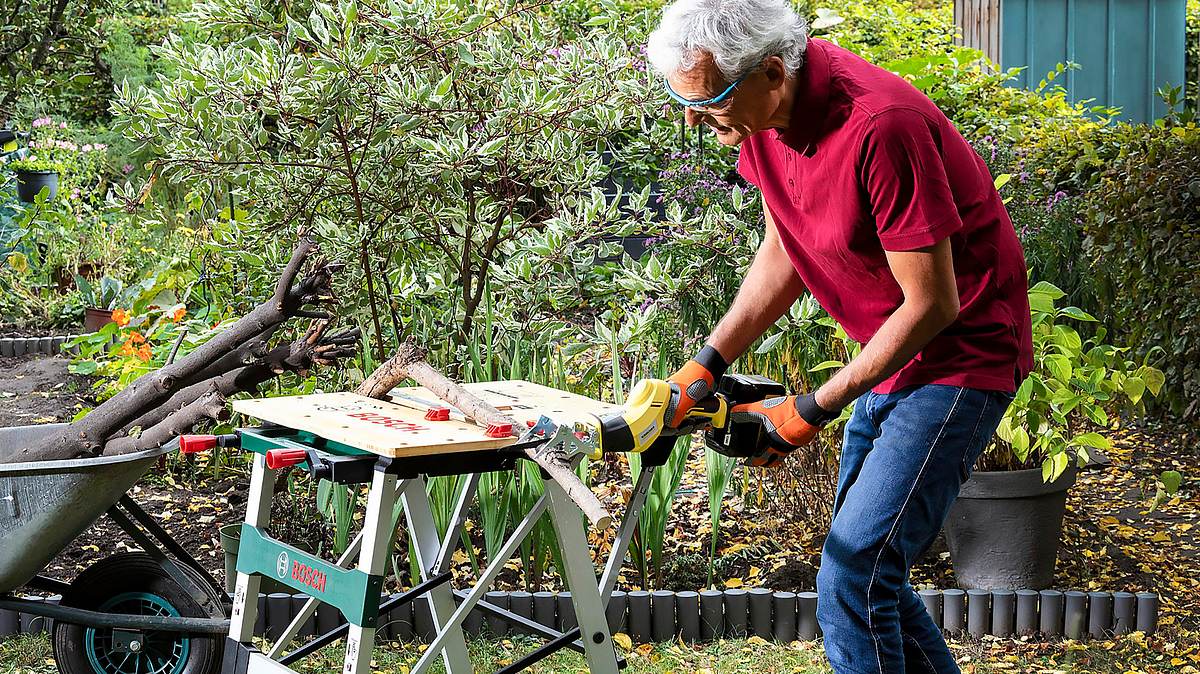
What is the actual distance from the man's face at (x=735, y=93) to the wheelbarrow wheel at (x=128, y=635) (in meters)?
1.62

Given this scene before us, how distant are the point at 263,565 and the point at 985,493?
1908 mm

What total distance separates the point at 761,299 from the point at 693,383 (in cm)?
28

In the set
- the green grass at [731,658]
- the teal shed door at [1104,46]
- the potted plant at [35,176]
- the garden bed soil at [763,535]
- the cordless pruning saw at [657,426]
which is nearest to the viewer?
the cordless pruning saw at [657,426]

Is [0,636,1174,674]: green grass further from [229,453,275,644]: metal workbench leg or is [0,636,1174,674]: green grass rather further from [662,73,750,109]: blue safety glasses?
[662,73,750,109]: blue safety glasses

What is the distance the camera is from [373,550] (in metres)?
1.99

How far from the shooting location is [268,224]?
11.9ft

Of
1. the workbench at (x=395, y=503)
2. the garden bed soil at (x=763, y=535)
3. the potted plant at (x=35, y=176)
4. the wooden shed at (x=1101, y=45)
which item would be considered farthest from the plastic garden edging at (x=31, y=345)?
the wooden shed at (x=1101, y=45)

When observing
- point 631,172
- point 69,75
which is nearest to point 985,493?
point 631,172

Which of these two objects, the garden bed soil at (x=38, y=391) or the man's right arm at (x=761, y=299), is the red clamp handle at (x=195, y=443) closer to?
the man's right arm at (x=761, y=299)

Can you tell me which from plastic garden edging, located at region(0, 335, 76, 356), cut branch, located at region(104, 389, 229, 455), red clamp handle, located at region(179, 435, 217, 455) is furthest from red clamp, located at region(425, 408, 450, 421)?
plastic garden edging, located at region(0, 335, 76, 356)

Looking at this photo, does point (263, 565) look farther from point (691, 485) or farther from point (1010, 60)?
point (1010, 60)

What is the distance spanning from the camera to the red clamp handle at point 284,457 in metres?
2.04

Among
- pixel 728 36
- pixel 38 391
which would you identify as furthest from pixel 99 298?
pixel 728 36

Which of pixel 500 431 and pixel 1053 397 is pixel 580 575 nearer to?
pixel 500 431
